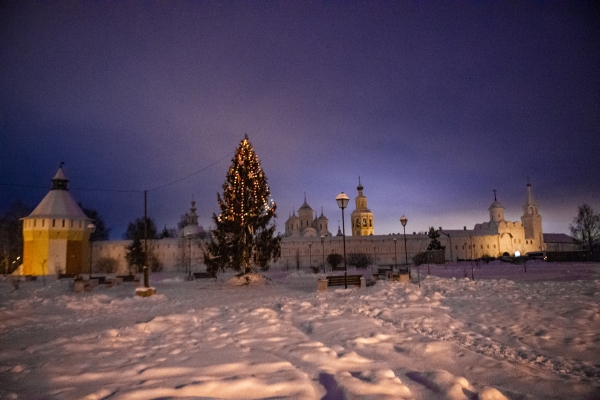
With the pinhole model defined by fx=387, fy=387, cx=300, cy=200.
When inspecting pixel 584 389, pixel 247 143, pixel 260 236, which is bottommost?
pixel 584 389

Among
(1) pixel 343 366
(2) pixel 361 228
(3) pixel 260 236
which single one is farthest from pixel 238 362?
(2) pixel 361 228

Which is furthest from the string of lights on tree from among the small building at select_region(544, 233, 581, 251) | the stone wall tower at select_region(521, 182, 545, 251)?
the small building at select_region(544, 233, 581, 251)

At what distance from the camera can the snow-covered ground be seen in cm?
399

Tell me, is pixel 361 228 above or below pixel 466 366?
above

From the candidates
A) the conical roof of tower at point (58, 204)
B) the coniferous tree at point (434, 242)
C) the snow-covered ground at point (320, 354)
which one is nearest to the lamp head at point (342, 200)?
the snow-covered ground at point (320, 354)

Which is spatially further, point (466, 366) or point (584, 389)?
point (466, 366)

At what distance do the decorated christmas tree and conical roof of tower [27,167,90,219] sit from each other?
20.9 m

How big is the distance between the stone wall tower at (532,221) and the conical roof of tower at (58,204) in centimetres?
6165

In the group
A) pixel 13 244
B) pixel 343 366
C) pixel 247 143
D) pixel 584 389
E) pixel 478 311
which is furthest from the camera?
pixel 13 244

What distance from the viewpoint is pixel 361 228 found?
71625 mm

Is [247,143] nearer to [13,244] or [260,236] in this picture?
[260,236]

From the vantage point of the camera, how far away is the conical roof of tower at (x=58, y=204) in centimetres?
3412

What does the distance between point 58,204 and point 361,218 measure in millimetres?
49540

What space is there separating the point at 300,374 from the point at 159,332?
355 cm
